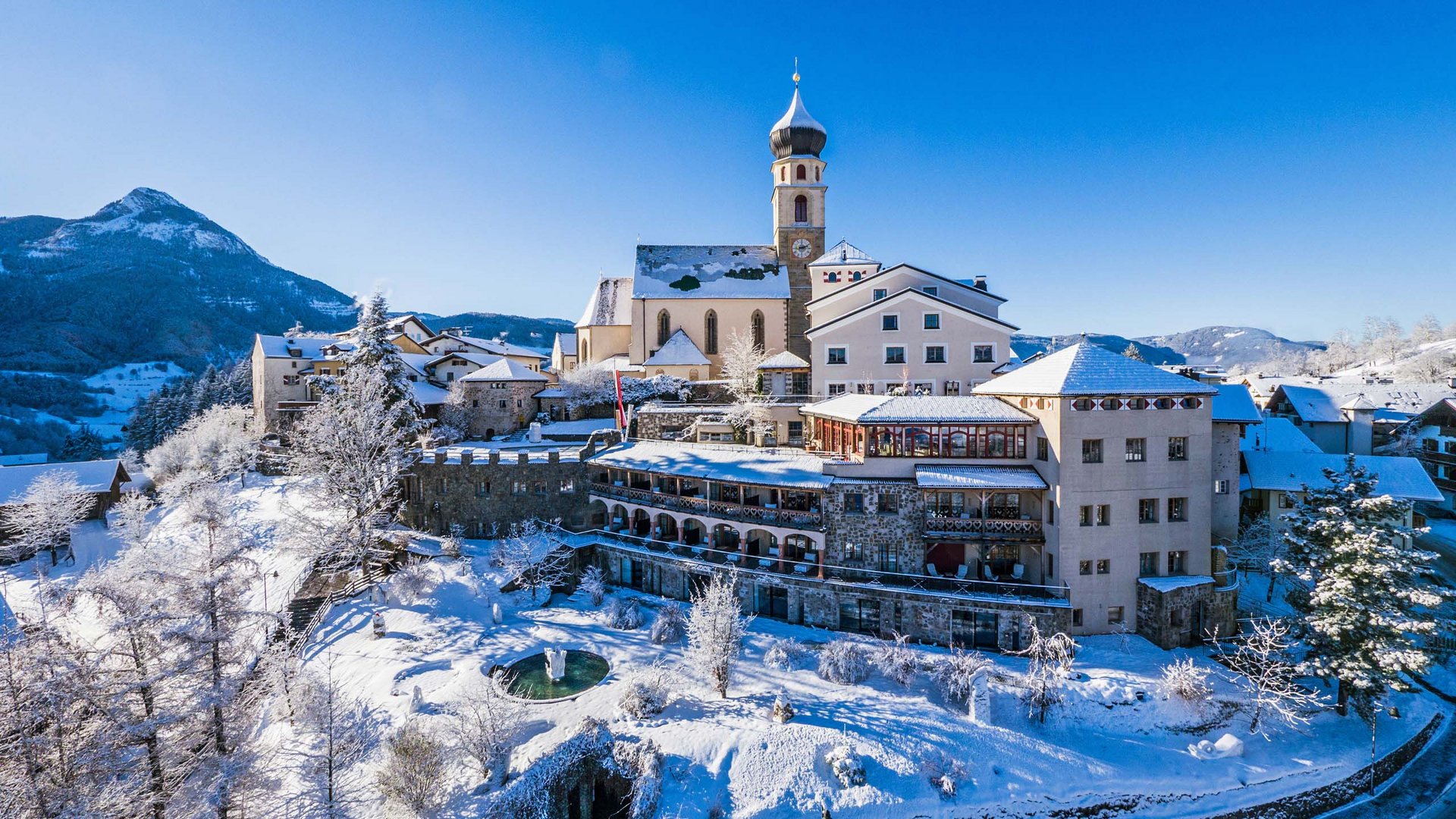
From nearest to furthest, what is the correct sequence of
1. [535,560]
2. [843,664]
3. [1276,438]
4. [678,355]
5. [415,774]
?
[415,774], [843,664], [535,560], [1276,438], [678,355]

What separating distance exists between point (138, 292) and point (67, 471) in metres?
138

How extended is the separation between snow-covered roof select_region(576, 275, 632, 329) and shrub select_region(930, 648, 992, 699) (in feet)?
135

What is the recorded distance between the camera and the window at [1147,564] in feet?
82.9

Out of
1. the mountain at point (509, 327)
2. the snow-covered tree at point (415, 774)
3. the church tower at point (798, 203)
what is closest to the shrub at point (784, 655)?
the snow-covered tree at point (415, 774)

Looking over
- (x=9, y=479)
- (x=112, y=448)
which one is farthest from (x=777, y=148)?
(x=112, y=448)

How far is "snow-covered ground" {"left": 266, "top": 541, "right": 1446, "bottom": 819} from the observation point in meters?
18.0

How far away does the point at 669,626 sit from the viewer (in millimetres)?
25984

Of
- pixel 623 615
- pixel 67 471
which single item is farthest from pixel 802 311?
pixel 67 471

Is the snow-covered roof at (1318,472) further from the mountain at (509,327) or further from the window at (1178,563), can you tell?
the mountain at (509,327)

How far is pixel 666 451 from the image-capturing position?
34.8 meters

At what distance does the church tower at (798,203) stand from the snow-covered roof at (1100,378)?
1171 inches

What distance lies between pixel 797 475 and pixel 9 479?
56445 mm

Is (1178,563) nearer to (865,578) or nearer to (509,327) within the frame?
(865,578)

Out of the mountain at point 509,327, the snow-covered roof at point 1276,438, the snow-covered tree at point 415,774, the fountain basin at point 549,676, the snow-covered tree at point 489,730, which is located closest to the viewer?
the snow-covered tree at point 415,774
